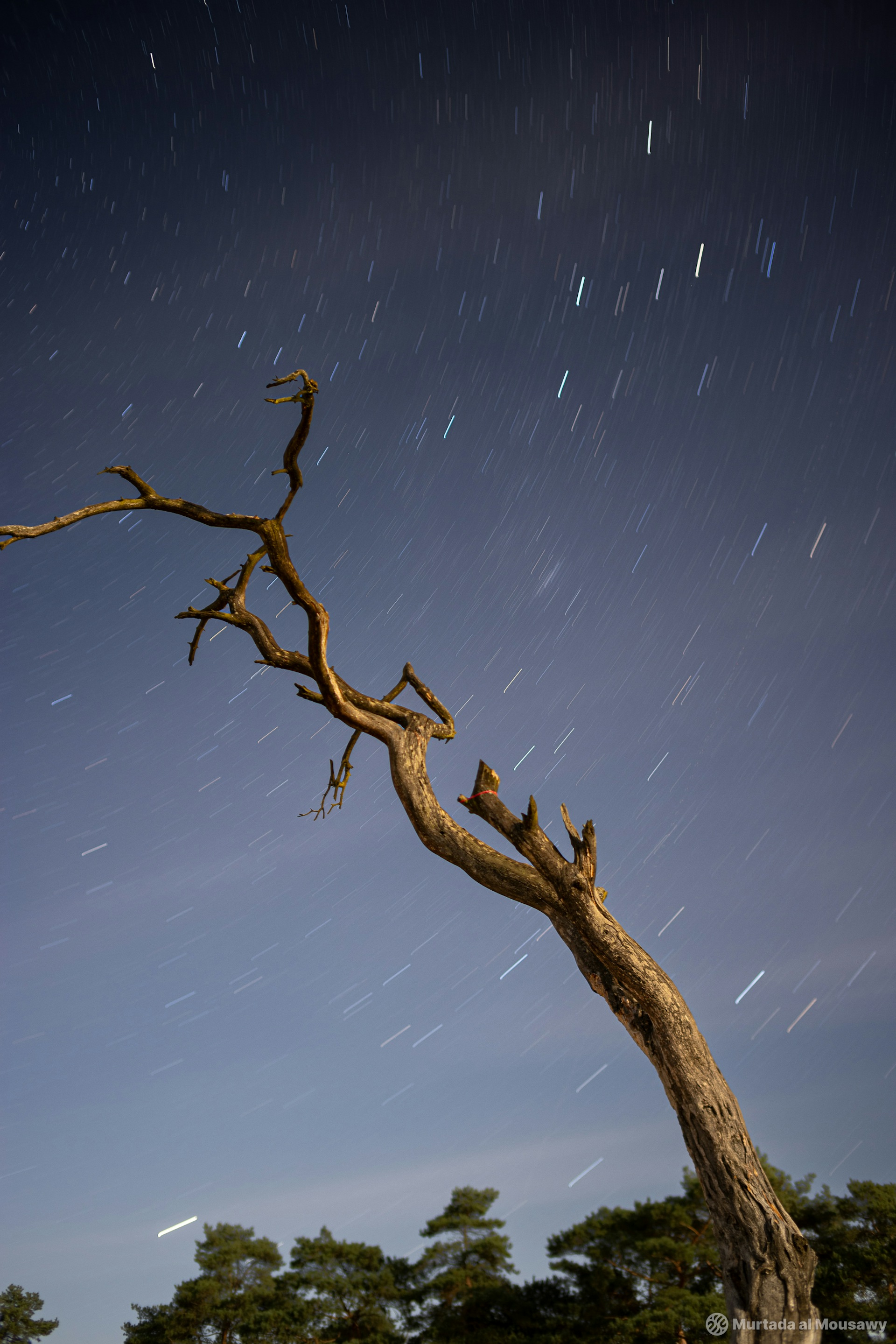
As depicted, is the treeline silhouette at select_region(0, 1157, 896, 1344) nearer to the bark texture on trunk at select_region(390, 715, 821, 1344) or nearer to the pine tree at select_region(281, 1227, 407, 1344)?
the pine tree at select_region(281, 1227, 407, 1344)

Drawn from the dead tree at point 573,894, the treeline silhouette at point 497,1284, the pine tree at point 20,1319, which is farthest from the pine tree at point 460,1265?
the dead tree at point 573,894

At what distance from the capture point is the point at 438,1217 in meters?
24.6

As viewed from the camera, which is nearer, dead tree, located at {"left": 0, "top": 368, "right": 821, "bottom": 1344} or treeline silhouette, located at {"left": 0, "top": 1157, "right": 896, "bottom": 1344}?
dead tree, located at {"left": 0, "top": 368, "right": 821, "bottom": 1344}

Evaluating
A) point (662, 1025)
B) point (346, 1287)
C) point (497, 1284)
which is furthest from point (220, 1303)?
point (662, 1025)

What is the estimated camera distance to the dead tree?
15.2 feet

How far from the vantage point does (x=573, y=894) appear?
576 centimetres

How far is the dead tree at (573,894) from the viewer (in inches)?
182

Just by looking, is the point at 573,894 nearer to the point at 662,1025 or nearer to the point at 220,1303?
the point at 662,1025

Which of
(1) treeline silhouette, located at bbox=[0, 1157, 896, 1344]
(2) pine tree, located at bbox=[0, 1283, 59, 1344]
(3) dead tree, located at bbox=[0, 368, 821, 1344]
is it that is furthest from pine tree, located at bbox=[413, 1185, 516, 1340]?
(3) dead tree, located at bbox=[0, 368, 821, 1344]

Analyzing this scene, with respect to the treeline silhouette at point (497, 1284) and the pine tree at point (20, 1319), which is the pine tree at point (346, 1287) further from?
the pine tree at point (20, 1319)

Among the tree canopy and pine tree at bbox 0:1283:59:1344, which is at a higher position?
pine tree at bbox 0:1283:59:1344

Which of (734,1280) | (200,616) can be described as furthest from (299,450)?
(734,1280)

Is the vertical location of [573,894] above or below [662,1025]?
above

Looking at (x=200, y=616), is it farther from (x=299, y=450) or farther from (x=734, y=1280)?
(x=734, y=1280)
